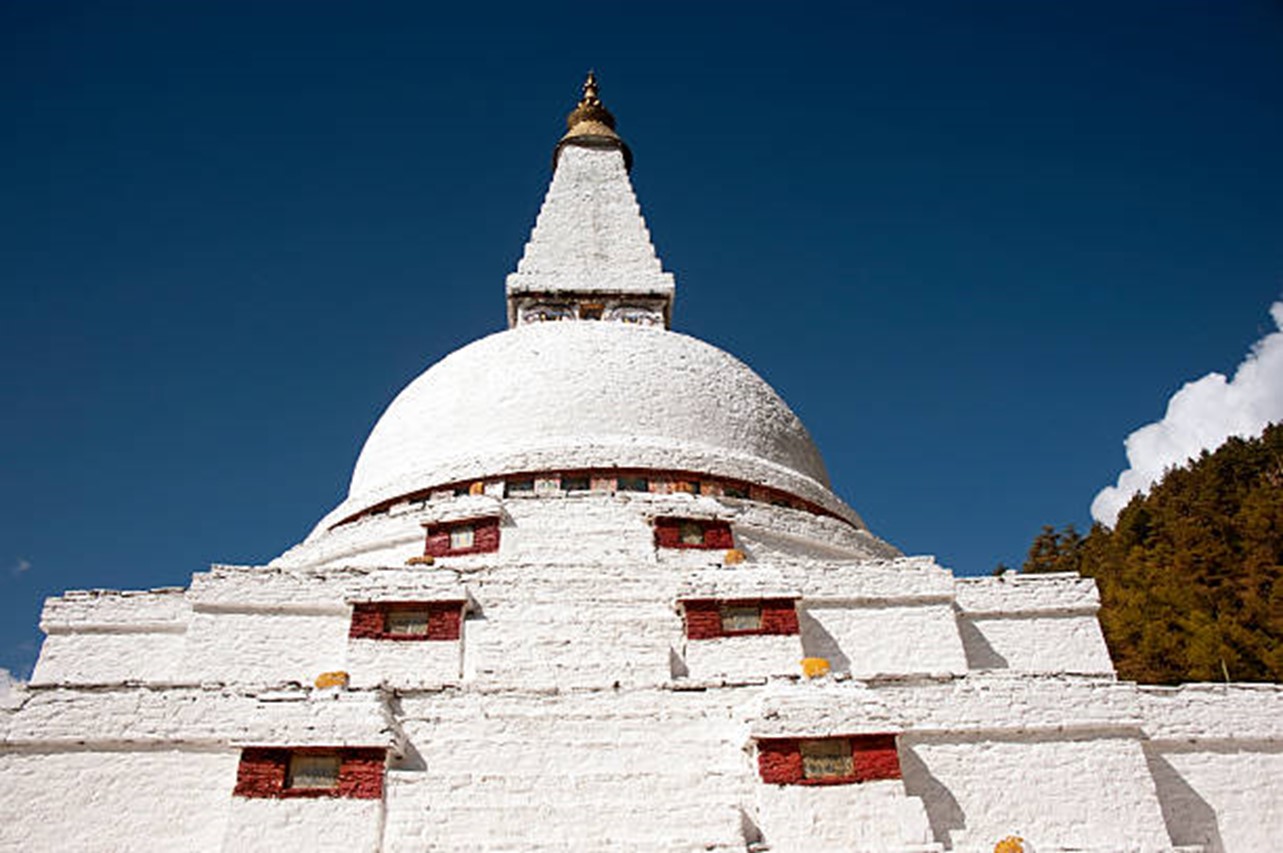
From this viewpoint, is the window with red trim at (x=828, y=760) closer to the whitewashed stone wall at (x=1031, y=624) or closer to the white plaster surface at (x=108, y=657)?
the whitewashed stone wall at (x=1031, y=624)

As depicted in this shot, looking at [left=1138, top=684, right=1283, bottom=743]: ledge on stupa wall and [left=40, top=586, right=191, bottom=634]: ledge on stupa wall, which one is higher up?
[left=40, top=586, right=191, bottom=634]: ledge on stupa wall

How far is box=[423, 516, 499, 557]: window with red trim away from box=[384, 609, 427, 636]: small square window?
2074 millimetres

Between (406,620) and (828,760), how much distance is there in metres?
4.99

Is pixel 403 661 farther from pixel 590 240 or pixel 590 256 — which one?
pixel 590 240

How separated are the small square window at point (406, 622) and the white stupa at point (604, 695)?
0.08 feet

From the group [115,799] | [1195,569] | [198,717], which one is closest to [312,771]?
[198,717]

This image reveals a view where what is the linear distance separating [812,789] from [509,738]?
2.90m

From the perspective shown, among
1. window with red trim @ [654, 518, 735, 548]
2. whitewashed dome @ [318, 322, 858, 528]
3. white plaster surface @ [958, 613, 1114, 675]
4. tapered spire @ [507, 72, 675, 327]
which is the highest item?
tapered spire @ [507, 72, 675, 327]

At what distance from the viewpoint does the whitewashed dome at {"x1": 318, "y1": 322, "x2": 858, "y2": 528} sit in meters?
15.2

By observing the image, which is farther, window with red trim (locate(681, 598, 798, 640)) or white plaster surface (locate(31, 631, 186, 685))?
white plaster surface (locate(31, 631, 186, 685))

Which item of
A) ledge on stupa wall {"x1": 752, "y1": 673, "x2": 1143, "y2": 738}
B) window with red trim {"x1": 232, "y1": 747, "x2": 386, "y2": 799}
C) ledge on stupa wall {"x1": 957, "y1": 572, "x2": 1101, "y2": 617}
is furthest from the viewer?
Answer: ledge on stupa wall {"x1": 957, "y1": 572, "x2": 1101, "y2": 617}

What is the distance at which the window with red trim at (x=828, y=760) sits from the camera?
9.30m

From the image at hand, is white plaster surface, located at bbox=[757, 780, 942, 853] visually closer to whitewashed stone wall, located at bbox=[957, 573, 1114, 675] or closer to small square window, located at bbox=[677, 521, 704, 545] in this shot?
whitewashed stone wall, located at bbox=[957, 573, 1114, 675]

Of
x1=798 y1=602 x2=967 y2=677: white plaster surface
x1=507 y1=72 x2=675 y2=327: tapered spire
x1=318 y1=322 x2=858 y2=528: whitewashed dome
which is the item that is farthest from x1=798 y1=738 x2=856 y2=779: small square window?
x1=507 y1=72 x2=675 y2=327: tapered spire
